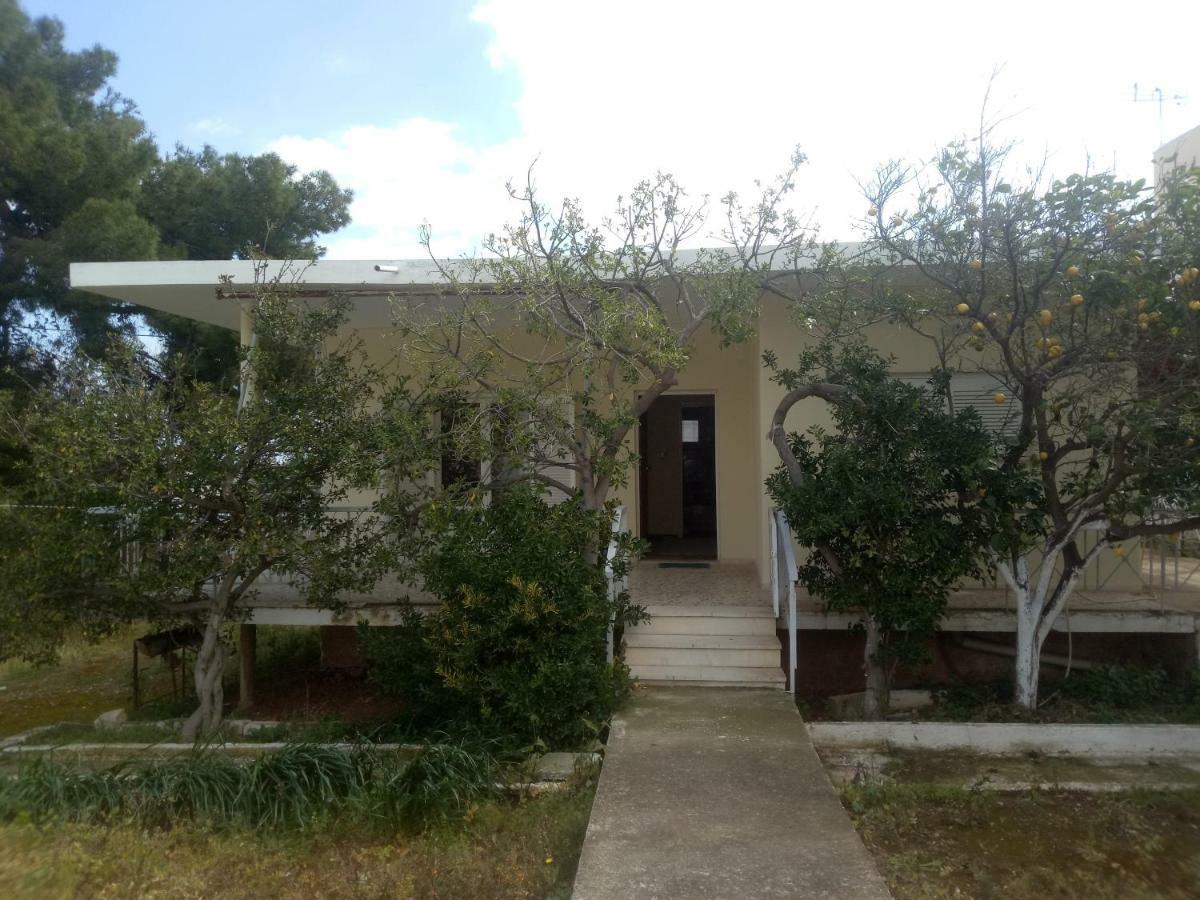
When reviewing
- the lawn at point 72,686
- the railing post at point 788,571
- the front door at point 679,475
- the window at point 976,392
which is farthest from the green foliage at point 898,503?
the lawn at point 72,686

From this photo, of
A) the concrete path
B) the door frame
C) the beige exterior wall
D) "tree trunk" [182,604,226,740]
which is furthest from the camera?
the door frame

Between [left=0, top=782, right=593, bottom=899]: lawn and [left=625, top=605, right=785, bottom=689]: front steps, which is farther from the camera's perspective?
[left=625, top=605, right=785, bottom=689]: front steps

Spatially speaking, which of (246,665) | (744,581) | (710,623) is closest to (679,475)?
(744,581)

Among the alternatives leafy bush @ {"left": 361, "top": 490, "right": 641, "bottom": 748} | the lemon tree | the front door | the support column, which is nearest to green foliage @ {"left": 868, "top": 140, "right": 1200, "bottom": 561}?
the lemon tree

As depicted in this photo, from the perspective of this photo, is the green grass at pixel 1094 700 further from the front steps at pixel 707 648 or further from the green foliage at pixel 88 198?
the green foliage at pixel 88 198

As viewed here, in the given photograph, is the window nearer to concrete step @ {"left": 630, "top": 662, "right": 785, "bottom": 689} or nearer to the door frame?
the door frame

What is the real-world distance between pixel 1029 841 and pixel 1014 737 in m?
1.54

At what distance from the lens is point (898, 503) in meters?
6.30

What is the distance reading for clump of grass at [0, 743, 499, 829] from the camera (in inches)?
205

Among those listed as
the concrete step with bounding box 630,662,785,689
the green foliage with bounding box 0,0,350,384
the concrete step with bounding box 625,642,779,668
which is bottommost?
the concrete step with bounding box 630,662,785,689

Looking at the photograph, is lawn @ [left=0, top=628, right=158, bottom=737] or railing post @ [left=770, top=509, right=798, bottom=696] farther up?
railing post @ [left=770, top=509, right=798, bottom=696]

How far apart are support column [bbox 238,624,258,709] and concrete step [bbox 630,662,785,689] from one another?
3748 mm

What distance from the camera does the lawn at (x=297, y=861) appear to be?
4.49m

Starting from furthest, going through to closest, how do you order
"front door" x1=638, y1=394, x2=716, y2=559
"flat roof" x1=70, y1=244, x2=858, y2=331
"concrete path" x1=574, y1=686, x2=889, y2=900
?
"front door" x1=638, y1=394, x2=716, y2=559 → "flat roof" x1=70, y1=244, x2=858, y2=331 → "concrete path" x1=574, y1=686, x2=889, y2=900
